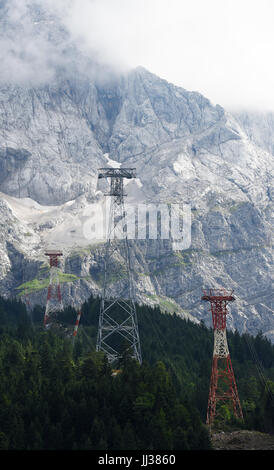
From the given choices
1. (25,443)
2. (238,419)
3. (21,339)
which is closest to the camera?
(25,443)

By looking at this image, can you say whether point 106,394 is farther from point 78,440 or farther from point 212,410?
point 212,410

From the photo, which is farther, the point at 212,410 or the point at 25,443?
the point at 212,410

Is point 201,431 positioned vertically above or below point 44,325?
below

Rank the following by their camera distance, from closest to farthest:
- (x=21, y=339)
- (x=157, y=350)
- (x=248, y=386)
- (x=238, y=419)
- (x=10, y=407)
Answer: (x=10, y=407) → (x=238, y=419) → (x=248, y=386) → (x=21, y=339) → (x=157, y=350)

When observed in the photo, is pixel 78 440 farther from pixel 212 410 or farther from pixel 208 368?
pixel 208 368

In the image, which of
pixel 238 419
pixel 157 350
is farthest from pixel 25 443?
pixel 157 350
